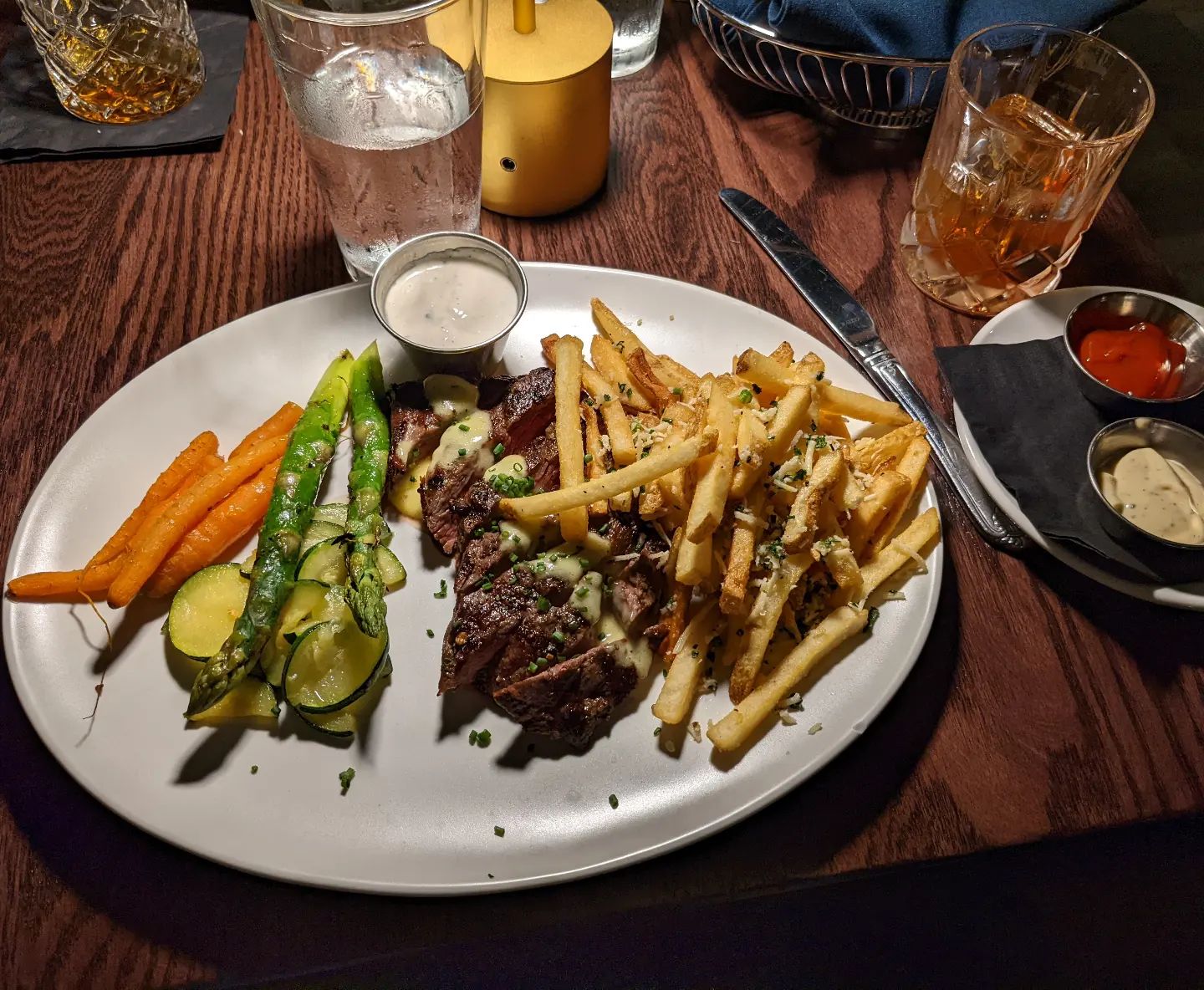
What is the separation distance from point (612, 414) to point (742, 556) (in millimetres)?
540

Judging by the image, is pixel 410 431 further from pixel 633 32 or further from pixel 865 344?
pixel 633 32

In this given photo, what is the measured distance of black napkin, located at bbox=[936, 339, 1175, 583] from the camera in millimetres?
2336

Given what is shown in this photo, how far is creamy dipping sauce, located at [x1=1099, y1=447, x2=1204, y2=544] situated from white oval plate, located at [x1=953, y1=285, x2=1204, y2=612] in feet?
0.58

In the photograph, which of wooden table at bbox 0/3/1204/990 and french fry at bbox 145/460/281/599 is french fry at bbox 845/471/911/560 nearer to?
wooden table at bbox 0/3/1204/990

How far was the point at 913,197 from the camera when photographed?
10.4 feet

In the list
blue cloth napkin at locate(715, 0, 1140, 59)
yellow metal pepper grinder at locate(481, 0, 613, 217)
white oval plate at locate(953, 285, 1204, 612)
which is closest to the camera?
white oval plate at locate(953, 285, 1204, 612)

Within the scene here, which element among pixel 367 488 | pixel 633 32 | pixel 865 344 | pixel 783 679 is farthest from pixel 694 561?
pixel 633 32

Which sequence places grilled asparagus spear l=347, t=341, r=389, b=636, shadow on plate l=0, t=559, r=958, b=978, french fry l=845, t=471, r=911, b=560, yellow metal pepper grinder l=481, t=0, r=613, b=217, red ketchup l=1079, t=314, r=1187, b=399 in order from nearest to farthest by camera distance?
shadow on plate l=0, t=559, r=958, b=978
grilled asparagus spear l=347, t=341, r=389, b=636
french fry l=845, t=471, r=911, b=560
red ketchup l=1079, t=314, r=1187, b=399
yellow metal pepper grinder l=481, t=0, r=613, b=217

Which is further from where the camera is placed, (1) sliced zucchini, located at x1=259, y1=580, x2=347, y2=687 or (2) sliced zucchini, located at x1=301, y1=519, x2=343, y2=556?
(2) sliced zucchini, located at x1=301, y1=519, x2=343, y2=556

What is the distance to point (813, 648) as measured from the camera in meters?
2.06

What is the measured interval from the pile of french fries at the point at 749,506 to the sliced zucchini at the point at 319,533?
50 cm

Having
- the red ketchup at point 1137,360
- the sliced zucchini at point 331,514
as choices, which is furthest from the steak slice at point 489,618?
the red ketchup at point 1137,360

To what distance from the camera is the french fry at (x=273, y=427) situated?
2473mm

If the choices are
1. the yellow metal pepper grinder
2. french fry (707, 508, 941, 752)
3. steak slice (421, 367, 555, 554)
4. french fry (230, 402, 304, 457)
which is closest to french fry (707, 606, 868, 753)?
french fry (707, 508, 941, 752)
